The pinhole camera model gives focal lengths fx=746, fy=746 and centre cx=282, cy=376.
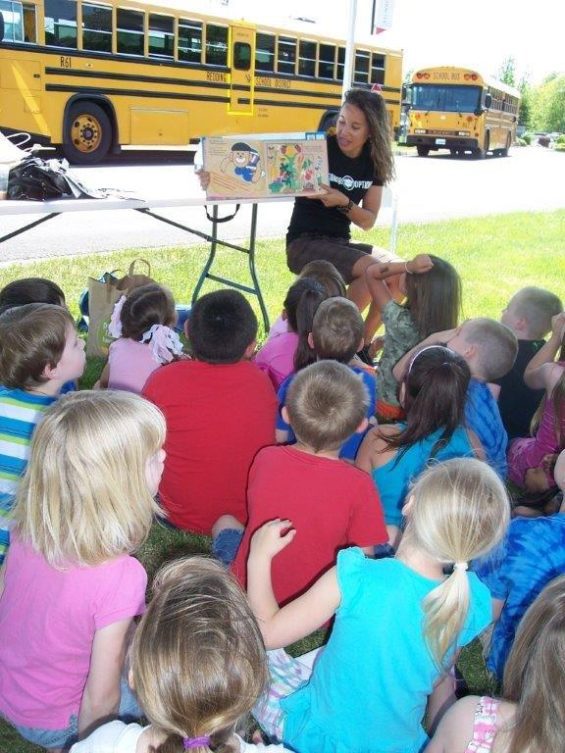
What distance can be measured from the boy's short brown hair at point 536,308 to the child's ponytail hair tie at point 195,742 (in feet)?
10.4

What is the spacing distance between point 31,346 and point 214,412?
670 mm

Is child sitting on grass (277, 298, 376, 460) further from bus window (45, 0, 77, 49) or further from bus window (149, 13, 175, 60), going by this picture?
bus window (149, 13, 175, 60)

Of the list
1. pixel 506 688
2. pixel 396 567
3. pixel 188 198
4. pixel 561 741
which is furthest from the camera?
pixel 188 198

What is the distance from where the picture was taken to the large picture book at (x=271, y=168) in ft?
15.5

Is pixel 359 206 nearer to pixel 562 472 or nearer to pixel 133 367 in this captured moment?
pixel 133 367

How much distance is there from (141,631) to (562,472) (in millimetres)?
1401

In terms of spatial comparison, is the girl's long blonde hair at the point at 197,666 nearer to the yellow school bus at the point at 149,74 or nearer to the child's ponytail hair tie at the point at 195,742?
the child's ponytail hair tie at the point at 195,742

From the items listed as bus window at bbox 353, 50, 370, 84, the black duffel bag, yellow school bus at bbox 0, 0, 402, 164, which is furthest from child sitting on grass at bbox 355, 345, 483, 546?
bus window at bbox 353, 50, 370, 84

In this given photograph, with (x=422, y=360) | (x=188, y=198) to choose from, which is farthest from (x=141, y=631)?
(x=188, y=198)

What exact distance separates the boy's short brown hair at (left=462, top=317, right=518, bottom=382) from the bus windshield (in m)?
20.9

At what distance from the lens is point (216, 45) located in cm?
1273

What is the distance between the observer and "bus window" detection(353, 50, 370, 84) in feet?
50.5

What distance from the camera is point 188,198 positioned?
15.6ft

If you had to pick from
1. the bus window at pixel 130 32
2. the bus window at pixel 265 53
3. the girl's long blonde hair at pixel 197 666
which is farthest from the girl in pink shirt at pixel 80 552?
the bus window at pixel 265 53
